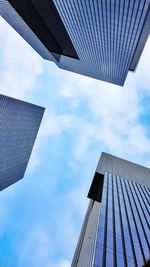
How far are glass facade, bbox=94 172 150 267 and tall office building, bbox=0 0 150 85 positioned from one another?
50794mm

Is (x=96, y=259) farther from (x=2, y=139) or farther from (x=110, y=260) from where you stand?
(x=2, y=139)

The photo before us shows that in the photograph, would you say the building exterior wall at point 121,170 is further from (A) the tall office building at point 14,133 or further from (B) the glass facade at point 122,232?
(A) the tall office building at point 14,133

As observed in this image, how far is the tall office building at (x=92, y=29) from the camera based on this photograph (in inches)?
3558

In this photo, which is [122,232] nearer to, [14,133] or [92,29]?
[92,29]

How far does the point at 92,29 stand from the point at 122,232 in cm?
8757

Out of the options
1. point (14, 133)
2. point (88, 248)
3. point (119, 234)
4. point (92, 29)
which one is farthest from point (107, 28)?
point (14, 133)

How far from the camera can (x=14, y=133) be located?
164000 millimetres

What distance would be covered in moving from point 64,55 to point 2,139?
6454 centimetres

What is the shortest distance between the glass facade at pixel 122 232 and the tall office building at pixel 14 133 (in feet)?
278

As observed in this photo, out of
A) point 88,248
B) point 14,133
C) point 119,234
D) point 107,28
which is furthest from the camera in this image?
point 14,133


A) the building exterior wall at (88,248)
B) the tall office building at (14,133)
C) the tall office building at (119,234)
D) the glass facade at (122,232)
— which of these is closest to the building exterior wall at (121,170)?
the tall office building at (119,234)

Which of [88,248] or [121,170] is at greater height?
[121,170]

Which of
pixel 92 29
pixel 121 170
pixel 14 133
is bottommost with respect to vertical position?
pixel 14 133

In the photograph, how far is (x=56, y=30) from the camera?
15038 cm
